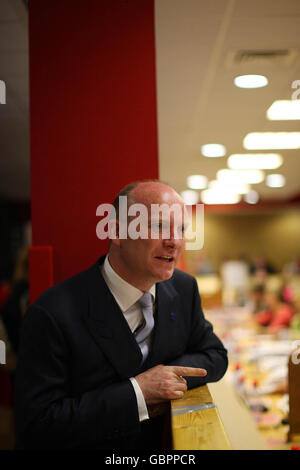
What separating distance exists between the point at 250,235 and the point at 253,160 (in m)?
7.87

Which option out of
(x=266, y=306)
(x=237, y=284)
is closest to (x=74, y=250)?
(x=266, y=306)

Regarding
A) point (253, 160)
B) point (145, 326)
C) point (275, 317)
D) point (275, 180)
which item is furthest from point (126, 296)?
point (275, 180)

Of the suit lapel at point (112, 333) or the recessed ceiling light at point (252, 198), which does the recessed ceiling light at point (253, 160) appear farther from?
the suit lapel at point (112, 333)

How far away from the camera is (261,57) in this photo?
265cm

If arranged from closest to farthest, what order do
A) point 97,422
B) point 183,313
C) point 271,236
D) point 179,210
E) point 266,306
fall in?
point 97,422
point 179,210
point 183,313
point 266,306
point 271,236

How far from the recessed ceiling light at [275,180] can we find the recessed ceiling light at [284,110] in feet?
12.1

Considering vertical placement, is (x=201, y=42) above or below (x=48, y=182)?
above

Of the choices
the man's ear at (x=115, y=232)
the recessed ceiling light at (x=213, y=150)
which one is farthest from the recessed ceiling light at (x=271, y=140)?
the man's ear at (x=115, y=232)

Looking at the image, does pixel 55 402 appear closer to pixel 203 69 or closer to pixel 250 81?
pixel 203 69

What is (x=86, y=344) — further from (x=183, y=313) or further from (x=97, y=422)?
(x=183, y=313)

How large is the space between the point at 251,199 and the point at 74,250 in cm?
1043

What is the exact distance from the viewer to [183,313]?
1444 millimetres

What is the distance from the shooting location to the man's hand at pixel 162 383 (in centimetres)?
120

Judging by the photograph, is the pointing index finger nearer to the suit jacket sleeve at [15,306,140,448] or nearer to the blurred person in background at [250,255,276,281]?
the suit jacket sleeve at [15,306,140,448]
